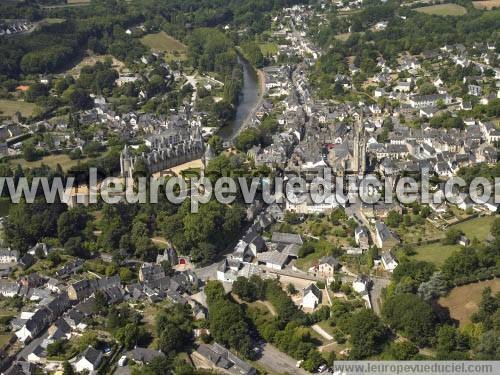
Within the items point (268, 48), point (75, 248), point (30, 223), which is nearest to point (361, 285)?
point (75, 248)

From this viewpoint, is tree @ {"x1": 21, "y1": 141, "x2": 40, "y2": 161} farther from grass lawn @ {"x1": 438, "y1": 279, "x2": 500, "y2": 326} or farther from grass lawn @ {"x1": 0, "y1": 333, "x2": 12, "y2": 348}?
grass lawn @ {"x1": 438, "y1": 279, "x2": 500, "y2": 326}

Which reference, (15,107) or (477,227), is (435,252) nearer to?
(477,227)

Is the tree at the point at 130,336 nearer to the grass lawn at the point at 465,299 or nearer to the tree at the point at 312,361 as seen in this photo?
the tree at the point at 312,361

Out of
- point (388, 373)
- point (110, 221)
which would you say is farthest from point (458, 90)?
point (388, 373)

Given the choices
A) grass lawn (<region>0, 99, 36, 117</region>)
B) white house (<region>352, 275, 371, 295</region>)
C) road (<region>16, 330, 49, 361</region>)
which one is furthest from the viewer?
grass lawn (<region>0, 99, 36, 117</region>)

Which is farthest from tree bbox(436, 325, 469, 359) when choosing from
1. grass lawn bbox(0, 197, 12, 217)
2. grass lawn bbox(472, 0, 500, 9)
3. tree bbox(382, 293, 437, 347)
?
grass lawn bbox(472, 0, 500, 9)

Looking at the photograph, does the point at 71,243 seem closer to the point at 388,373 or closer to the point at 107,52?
the point at 388,373
